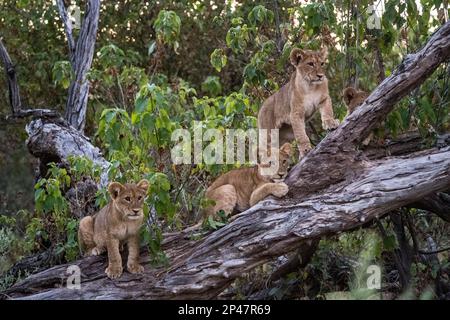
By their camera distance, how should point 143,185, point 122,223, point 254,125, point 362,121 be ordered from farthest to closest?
1. point 254,125
2. point 122,223
3. point 143,185
4. point 362,121

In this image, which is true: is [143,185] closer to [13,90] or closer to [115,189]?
[115,189]

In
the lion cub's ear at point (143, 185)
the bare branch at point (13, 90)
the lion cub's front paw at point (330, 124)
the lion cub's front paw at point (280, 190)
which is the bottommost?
the lion cub's front paw at point (280, 190)

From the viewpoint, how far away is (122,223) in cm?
689

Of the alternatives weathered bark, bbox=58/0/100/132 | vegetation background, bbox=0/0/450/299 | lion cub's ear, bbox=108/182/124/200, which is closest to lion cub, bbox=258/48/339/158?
vegetation background, bbox=0/0/450/299

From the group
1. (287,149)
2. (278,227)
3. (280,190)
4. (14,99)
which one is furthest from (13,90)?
(278,227)

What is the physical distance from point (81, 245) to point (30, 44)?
7.15m

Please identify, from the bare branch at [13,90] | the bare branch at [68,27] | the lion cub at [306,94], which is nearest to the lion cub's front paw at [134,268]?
the lion cub at [306,94]

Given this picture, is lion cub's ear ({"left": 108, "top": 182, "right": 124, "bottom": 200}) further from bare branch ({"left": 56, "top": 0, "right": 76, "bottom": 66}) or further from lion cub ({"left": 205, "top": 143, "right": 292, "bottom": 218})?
bare branch ({"left": 56, "top": 0, "right": 76, "bottom": 66})

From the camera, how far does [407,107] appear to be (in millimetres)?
7246

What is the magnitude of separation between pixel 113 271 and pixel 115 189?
0.66 m

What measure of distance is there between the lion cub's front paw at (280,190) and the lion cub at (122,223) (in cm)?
103

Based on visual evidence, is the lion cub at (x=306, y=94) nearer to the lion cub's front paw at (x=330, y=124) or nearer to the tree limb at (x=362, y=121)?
the lion cub's front paw at (x=330, y=124)

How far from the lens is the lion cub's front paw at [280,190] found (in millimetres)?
6793
